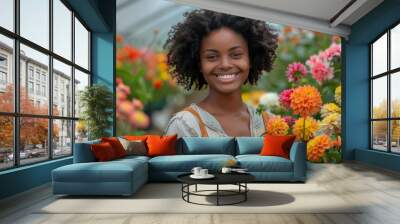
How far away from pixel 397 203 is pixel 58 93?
17.2 feet

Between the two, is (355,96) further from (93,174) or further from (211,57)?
(93,174)

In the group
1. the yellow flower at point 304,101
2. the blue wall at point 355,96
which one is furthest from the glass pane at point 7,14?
the blue wall at point 355,96

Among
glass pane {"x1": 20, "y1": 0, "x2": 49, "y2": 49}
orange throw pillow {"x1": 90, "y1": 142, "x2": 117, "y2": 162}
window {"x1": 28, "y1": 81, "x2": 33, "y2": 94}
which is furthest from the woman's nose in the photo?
window {"x1": 28, "y1": 81, "x2": 33, "y2": 94}

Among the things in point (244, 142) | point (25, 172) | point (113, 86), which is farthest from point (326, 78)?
point (25, 172)

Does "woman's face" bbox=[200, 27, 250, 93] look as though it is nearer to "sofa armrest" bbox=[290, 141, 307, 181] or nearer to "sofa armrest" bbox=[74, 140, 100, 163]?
"sofa armrest" bbox=[290, 141, 307, 181]

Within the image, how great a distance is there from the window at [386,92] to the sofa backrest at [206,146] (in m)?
3.32

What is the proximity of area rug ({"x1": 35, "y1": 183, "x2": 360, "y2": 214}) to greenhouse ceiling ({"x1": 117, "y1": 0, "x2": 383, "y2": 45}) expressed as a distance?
13.2ft

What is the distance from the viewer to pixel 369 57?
913cm

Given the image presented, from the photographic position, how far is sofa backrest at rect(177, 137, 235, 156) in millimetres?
6703

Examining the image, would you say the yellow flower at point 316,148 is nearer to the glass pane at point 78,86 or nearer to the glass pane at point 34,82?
the glass pane at point 78,86

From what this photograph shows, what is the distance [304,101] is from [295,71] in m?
0.71

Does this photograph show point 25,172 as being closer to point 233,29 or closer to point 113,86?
point 113,86

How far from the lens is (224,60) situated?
828cm

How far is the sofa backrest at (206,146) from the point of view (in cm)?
670
